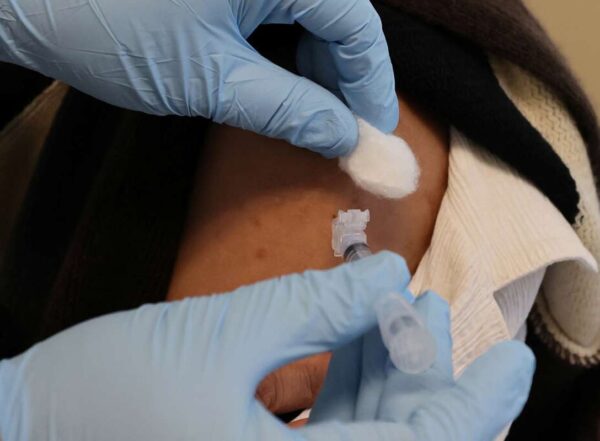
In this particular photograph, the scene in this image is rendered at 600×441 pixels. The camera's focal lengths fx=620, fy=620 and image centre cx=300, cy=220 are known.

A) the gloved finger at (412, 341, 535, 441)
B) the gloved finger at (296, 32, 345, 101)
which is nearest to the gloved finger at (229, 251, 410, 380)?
the gloved finger at (412, 341, 535, 441)

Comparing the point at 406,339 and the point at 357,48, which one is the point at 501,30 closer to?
the point at 357,48

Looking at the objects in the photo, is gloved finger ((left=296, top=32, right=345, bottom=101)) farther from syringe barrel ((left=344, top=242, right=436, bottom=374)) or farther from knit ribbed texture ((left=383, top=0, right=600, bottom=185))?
syringe barrel ((left=344, top=242, right=436, bottom=374))

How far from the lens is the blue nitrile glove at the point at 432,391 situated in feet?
1.99

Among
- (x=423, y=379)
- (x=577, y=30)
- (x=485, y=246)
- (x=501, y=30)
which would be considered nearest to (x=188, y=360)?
(x=423, y=379)

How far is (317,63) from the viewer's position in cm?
86

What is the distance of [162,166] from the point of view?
91 centimetres

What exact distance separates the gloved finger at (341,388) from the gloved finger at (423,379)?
0.05 m

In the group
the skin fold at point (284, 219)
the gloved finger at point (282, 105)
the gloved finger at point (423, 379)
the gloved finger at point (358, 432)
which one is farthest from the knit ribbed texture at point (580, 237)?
the gloved finger at point (358, 432)

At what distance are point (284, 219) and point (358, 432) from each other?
327 mm

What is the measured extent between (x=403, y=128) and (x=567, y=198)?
27cm

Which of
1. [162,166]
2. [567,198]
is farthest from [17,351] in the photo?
[567,198]

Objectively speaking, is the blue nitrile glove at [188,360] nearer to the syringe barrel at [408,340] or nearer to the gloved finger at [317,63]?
the syringe barrel at [408,340]

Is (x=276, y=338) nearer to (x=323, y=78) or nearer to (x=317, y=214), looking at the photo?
(x=317, y=214)

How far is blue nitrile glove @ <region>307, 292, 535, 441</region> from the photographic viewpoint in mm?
607
